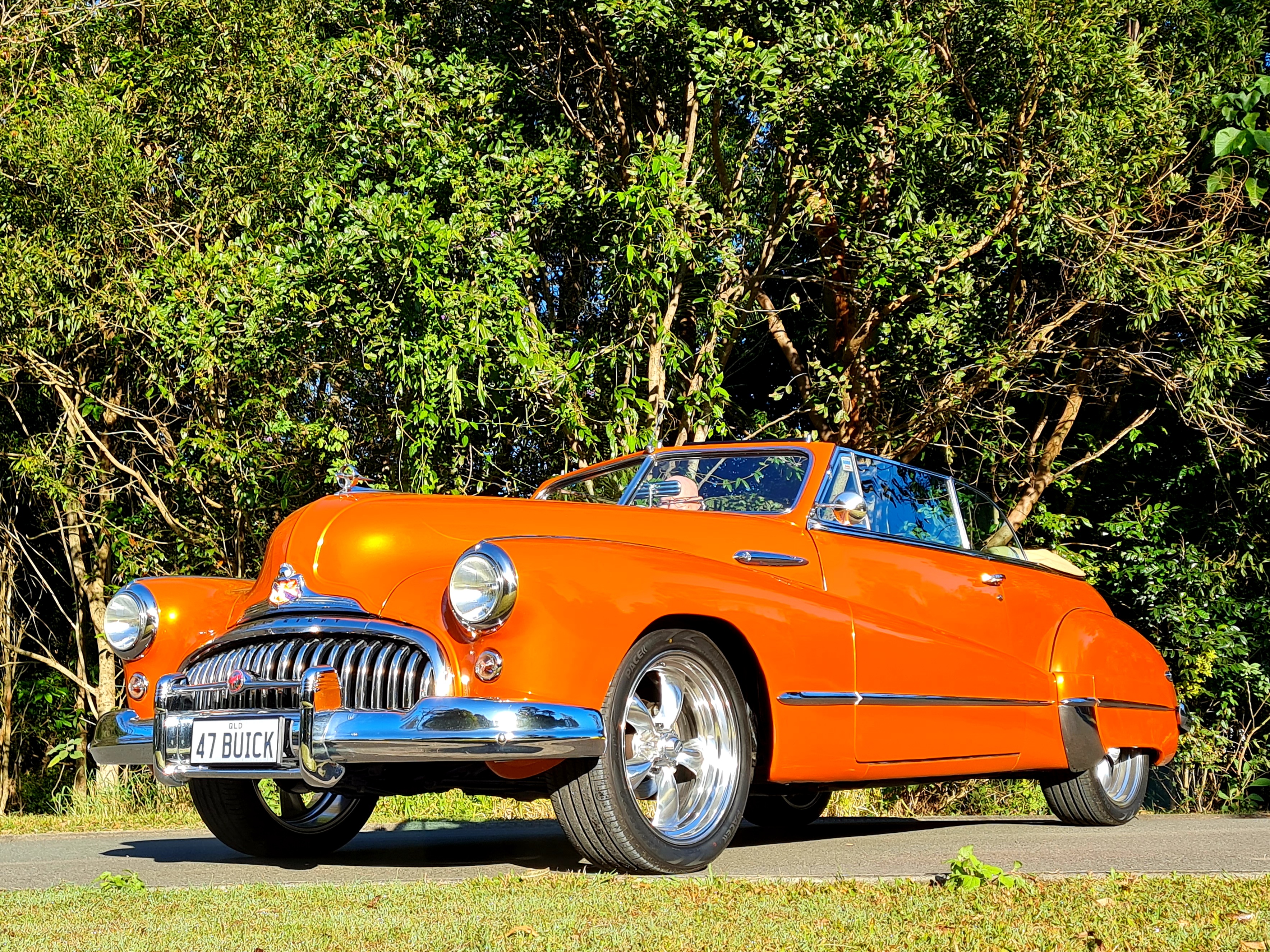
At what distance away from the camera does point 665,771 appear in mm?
5203

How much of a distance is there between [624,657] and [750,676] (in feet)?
2.62

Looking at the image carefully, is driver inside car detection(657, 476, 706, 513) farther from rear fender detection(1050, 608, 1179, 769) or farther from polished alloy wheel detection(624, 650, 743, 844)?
rear fender detection(1050, 608, 1179, 769)

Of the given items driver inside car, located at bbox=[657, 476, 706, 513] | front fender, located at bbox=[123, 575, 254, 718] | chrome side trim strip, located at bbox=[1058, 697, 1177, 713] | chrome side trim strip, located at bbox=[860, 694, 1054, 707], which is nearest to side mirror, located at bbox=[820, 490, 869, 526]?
driver inside car, located at bbox=[657, 476, 706, 513]

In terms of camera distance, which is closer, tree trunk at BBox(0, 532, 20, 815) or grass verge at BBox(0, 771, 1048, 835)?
grass verge at BBox(0, 771, 1048, 835)

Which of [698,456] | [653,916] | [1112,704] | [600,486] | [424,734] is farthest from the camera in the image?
[1112,704]

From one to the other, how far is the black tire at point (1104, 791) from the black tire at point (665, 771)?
117 inches

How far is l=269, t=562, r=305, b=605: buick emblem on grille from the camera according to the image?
210 inches

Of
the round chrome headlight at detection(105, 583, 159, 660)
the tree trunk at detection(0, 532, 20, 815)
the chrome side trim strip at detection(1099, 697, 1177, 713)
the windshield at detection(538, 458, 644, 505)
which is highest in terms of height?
the windshield at detection(538, 458, 644, 505)

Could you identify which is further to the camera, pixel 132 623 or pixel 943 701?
pixel 943 701

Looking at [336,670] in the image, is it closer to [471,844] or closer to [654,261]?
[471,844]

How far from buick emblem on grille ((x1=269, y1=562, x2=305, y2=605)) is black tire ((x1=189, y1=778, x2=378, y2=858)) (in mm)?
980

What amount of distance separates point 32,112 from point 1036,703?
10.8m

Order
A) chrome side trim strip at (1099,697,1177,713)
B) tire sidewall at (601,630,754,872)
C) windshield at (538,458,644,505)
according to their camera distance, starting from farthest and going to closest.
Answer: chrome side trim strip at (1099,697,1177,713)
windshield at (538,458,644,505)
tire sidewall at (601,630,754,872)

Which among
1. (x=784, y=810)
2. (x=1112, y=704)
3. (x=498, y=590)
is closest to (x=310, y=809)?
(x=498, y=590)
